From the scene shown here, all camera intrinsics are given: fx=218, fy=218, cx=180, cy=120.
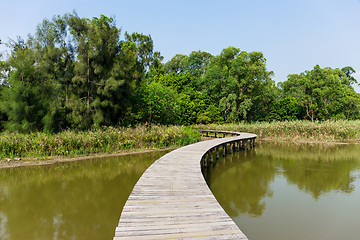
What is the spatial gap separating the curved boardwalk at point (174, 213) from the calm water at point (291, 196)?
127cm

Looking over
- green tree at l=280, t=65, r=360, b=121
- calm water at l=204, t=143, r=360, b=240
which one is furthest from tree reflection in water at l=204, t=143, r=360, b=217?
green tree at l=280, t=65, r=360, b=121

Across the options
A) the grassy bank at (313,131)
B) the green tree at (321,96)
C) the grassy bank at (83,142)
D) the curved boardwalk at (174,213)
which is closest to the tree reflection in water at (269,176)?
the curved boardwalk at (174,213)

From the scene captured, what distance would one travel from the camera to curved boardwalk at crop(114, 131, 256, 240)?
10.3ft

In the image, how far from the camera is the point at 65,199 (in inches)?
254

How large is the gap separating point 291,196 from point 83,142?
→ 10.8 meters

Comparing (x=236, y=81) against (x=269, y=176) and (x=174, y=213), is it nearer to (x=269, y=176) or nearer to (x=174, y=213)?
(x=269, y=176)

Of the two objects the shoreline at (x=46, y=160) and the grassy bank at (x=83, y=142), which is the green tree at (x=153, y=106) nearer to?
the grassy bank at (x=83, y=142)

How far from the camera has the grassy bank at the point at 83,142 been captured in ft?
36.6

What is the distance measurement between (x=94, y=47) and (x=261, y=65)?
91.8 feet

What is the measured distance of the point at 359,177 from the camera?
8828 mm

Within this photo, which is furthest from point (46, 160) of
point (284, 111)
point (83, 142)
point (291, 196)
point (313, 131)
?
point (284, 111)

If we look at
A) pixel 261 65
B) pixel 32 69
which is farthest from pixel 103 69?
pixel 261 65

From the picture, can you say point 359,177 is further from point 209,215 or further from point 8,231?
point 8,231

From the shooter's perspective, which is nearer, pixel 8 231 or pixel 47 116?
pixel 8 231
